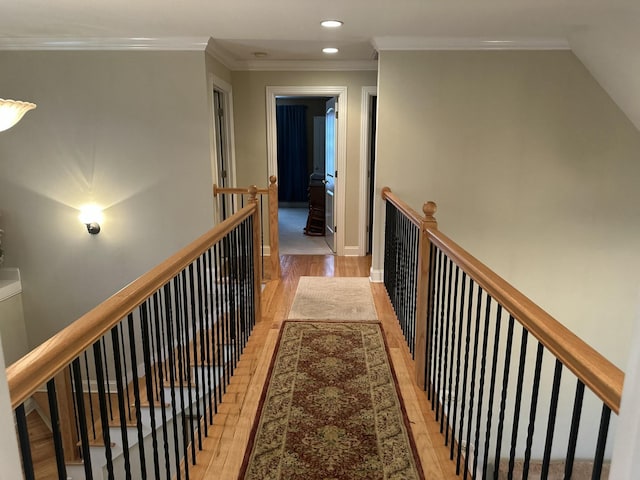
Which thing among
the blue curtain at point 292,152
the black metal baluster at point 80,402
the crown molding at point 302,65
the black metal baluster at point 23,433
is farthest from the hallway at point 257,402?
the blue curtain at point 292,152

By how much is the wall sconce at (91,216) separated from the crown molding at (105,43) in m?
1.42

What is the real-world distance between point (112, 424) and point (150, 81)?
289cm

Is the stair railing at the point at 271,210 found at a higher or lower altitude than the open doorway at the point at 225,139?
lower

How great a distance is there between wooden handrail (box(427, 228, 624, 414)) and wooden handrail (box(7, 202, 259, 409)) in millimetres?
1128

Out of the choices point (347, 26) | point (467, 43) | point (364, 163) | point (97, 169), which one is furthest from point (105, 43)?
point (467, 43)

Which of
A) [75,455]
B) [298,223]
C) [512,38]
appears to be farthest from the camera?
[298,223]

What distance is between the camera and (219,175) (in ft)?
16.0

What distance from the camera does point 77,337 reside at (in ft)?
3.57

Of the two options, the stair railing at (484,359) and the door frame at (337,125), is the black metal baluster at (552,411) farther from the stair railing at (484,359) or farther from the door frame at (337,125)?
the door frame at (337,125)

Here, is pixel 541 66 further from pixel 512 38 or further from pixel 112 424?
pixel 112 424

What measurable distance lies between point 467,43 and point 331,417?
338cm

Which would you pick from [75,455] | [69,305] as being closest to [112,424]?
[75,455]

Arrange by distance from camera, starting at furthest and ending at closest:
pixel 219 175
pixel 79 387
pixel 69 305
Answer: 1. pixel 219 175
2. pixel 69 305
3. pixel 79 387

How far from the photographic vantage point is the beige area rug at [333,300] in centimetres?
359
